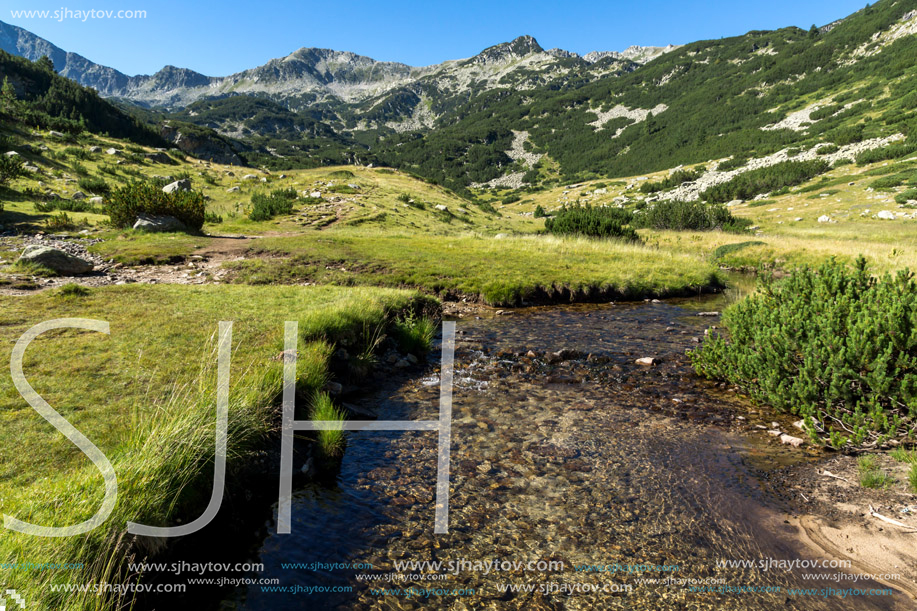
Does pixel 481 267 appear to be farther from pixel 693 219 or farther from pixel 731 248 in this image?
pixel 693 219

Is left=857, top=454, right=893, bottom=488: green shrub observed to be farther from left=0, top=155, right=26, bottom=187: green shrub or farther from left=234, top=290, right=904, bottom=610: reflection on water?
left=0, top=155, right=26, bottom=187: green shrub

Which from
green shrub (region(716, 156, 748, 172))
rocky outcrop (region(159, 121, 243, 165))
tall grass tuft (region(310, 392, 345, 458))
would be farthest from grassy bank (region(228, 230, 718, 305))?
green shrub (region(716, 156, 748, 172))

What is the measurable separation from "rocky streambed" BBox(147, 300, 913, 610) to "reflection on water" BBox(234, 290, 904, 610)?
0.08 ft

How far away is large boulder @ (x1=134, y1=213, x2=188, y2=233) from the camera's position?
964 inches

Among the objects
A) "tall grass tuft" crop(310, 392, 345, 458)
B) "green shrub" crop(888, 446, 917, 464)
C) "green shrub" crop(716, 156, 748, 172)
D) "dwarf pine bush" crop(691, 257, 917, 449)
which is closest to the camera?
"green shrub" crop(888, 446, 917, 464)

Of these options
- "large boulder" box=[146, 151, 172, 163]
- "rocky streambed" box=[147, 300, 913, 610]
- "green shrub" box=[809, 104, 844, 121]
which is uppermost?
"green shrub" box=[809, 104, 844, 121]

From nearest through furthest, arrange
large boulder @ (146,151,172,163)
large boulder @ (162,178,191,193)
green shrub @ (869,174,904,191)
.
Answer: large boulder @ (162,178,191,193), large boulder @ (146,151,172,163), green shrub @ (869,174,904,191)

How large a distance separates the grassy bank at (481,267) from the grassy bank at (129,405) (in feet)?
24.4

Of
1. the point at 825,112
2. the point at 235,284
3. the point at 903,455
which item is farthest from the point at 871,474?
the point at 825,112

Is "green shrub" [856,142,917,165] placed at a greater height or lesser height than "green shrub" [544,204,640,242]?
greater

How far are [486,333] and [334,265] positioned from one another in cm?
1049

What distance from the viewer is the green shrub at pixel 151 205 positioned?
24766 millimetres

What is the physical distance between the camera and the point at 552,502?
19.6 feet

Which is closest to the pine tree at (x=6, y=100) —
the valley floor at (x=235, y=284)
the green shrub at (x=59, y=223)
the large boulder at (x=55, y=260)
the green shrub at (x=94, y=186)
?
the valley floor at (x=235, y=284)
